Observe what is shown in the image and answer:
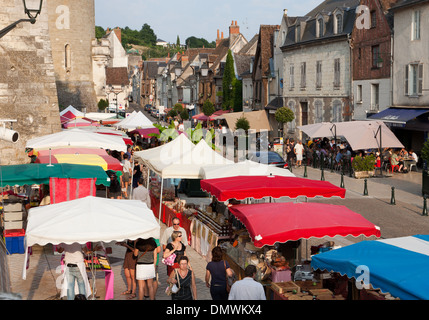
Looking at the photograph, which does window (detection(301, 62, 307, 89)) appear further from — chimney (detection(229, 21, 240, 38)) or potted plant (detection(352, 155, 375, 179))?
chimney (detection(229, 21, 240, 38))

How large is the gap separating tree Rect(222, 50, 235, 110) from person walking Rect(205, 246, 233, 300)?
5171cm

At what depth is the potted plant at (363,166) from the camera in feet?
84.3

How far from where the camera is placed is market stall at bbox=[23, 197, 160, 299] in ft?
30.0

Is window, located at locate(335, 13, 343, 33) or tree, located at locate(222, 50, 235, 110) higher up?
window, located at locate(335, 13, 343, 33)

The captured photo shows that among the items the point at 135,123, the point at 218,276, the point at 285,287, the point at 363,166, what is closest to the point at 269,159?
the point at 363,166

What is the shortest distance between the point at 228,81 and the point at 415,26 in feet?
106

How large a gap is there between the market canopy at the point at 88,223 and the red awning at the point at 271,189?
2.38m

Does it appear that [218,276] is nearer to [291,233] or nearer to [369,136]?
[291,233]

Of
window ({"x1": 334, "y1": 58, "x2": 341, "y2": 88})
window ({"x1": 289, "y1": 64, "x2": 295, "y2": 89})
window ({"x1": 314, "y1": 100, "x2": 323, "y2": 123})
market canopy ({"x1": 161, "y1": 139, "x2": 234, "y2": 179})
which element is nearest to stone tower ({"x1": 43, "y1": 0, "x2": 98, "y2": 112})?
window ({"x1": 289, "y1": 64, "x2": 295, "y2": 89})

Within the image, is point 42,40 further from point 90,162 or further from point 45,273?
point 45,273

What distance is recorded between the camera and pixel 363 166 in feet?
84.5

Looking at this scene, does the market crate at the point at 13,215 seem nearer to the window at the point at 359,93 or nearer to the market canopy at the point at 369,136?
the market canopy at the point at 369,136
